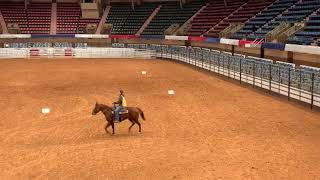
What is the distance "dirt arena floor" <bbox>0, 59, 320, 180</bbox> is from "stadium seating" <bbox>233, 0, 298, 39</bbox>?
56.3 feet

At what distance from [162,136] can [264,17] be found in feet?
106

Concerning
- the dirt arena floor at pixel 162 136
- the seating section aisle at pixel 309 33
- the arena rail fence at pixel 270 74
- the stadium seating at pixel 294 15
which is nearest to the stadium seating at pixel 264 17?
the stadium seating at pixel 294 15

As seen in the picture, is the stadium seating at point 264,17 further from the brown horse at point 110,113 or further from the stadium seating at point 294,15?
the brown horse at point 110,113

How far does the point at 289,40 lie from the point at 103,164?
81.3ft

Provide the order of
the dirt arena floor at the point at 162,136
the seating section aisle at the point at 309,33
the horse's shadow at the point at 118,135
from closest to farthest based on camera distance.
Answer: the dirt arena floor at the point at 162,136 → the horse's shadow at the point at 118,135 → the seating section aisle at the point at 309,33

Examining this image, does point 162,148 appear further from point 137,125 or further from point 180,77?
point 180,77

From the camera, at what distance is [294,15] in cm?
3925

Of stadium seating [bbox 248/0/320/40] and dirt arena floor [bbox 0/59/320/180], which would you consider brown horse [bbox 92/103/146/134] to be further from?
stadium seating [bbox 248/0/320/40]

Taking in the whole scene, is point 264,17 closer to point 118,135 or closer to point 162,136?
point 162,136

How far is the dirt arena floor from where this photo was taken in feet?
39.0

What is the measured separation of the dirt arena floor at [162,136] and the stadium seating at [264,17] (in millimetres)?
17166

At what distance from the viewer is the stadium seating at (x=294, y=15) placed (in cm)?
3791

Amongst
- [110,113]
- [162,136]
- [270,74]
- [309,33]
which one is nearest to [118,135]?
[110,113]

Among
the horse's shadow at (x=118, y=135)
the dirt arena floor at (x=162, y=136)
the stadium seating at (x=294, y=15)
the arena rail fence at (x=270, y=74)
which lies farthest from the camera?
the stadium seating at (x=294, y=15)
